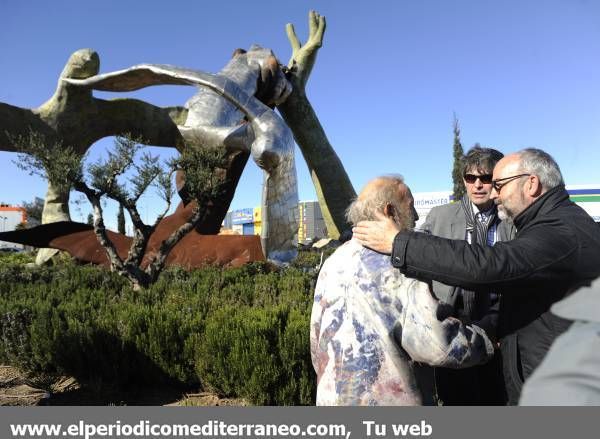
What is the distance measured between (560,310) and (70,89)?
1200 cm

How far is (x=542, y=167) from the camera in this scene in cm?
168

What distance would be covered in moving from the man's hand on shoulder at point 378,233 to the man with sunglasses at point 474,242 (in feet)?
2.45

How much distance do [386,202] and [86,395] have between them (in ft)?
10.6

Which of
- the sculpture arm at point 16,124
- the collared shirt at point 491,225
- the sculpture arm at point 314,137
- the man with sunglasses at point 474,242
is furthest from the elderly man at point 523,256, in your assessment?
the sculpture arm at point 314,137

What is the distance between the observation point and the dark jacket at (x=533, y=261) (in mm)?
1427

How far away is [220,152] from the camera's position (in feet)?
26.7

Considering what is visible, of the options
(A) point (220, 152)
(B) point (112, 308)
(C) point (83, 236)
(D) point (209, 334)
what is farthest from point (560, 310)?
(C) point (83, 236)

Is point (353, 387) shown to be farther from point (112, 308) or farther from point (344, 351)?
point (112, 308)

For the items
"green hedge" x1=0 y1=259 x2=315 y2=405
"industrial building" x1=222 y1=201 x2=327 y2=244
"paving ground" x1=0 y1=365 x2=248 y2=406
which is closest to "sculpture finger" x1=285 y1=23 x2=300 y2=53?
"green hedge" x1=0 y1=259 x2=315 y2=405

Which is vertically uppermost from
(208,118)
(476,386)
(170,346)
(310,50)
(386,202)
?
(310,50)

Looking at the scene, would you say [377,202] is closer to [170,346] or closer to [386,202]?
[386,202]

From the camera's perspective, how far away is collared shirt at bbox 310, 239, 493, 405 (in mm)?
1477

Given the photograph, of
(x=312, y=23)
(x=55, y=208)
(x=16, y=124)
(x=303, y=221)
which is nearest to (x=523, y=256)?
(x=16, y=124)

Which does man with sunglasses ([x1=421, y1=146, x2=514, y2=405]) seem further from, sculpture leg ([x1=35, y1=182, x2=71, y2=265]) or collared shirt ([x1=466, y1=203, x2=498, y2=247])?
sculpture leg ([x1=35, y1=182, x2=71, y2=265])
